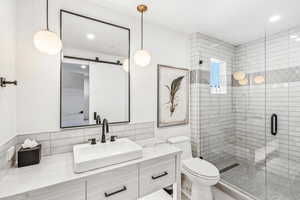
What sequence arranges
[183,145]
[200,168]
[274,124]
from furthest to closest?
[274,124] → [183,145] → [200,168]

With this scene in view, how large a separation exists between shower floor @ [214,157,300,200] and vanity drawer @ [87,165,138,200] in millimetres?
1652

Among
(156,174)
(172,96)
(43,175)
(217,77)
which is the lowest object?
(156,174)

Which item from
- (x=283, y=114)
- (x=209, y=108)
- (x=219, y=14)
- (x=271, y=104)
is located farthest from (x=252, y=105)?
(x=219, y=14)

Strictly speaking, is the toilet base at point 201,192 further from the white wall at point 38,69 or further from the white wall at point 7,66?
the white wall at point 7,66

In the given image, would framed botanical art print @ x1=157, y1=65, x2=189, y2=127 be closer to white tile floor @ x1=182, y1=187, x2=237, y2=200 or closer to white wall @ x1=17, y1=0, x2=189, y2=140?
white wall @ x1=17, y1=0, x2=189, y2=140

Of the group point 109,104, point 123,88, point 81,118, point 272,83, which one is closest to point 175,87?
A: point 123,88

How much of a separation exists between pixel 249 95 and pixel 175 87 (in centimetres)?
137

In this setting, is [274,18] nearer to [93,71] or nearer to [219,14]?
[219,14]

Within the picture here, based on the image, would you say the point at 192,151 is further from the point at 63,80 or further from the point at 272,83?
the point at 63,80

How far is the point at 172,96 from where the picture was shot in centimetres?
209

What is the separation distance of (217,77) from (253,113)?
869 mm

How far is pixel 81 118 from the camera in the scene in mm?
1453

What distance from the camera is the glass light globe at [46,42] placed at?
1082 mm

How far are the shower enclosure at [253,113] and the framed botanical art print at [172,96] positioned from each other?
0.16 meters
